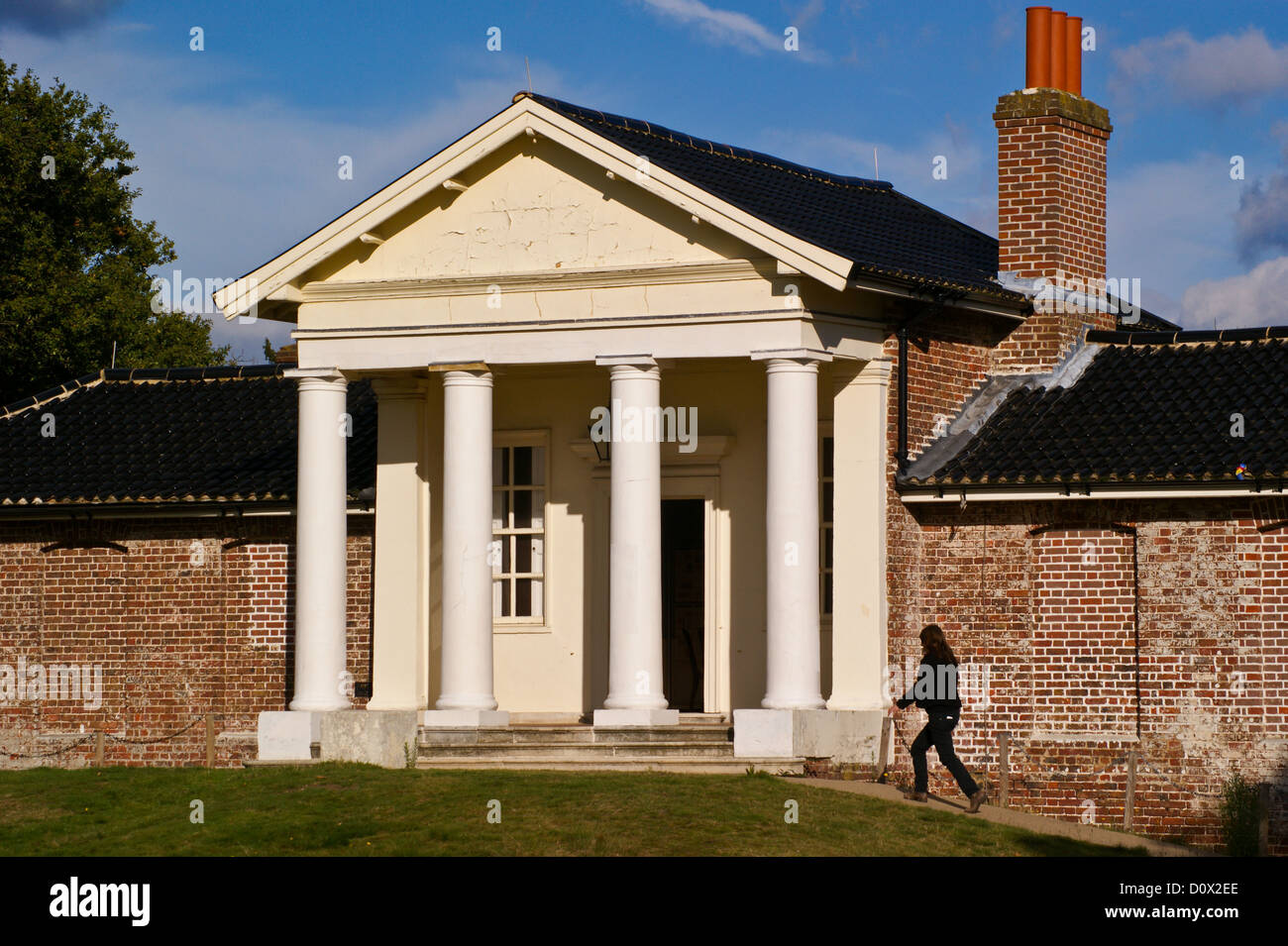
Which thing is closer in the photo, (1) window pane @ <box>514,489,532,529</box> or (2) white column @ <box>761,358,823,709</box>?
(2) white column @ <box>761,358,823,709</box>

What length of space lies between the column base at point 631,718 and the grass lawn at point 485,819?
0.70 m

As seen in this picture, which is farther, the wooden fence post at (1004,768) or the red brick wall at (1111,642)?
the wooden fence post at (1004,768)

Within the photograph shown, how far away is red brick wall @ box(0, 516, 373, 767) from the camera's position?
24.4 metres

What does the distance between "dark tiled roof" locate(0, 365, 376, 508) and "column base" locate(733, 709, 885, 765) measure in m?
6.17

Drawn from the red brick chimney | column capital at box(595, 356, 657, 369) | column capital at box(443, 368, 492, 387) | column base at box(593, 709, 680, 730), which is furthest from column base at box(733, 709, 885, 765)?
the red brick chimney

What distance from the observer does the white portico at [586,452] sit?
20.5m

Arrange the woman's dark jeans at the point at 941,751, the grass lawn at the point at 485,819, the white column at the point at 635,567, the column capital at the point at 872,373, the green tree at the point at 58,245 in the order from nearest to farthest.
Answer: the grass lawn at the point at 485,819
the woman's dark jeans at the point at 941,751
the white column at the point at 635,567
the column capital at the point at 872,373
the green tree at the point at 58,245

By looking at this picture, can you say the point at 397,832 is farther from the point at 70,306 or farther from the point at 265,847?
the point at 70,306

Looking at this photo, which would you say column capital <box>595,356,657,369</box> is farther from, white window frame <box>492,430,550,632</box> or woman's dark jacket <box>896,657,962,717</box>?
woman's dark jacket <box>896,657,962,717</box>

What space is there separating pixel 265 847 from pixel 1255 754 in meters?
9.39

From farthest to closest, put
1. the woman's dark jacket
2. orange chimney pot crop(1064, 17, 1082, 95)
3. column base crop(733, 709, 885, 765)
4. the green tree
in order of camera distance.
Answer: the green tree → orange chimney pot crop(1064, 17, 1082, 95) → column base crop(733, 709, 885, 765) → the woman's dark jacket

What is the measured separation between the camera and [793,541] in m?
20.2

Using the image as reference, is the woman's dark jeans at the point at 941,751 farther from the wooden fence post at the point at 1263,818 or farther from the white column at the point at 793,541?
the wooden fence post at the point at 1263,818

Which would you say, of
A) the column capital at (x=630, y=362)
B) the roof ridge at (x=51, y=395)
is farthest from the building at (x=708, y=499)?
the roof ridge at (x=51, y=395)
